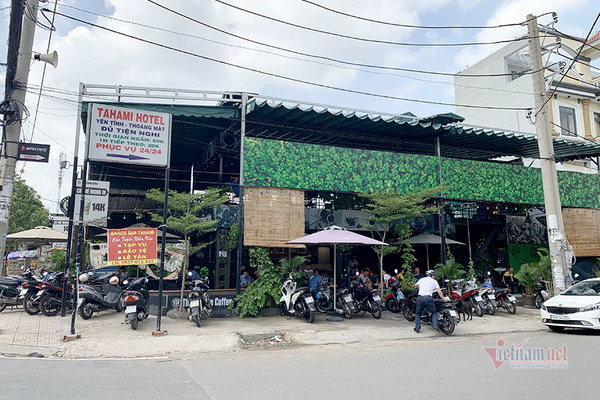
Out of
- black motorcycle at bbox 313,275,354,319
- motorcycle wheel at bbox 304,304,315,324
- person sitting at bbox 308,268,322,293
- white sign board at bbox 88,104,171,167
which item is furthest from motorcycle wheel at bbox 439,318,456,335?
white sign board at bbox 88,104,171,167

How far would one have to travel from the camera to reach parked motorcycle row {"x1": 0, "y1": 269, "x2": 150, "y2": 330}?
1073 cm

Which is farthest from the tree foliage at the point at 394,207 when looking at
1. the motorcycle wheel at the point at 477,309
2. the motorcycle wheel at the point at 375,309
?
the motorcycle wheel at the point at 477,309

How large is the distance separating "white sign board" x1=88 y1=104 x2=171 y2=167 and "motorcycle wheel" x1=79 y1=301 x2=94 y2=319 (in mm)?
3901

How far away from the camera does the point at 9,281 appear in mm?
13180

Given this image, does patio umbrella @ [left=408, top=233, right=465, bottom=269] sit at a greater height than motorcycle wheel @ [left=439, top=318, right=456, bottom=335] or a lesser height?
greater

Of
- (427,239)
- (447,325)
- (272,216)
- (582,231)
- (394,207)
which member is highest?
(394,207)

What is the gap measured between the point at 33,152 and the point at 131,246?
3.27m

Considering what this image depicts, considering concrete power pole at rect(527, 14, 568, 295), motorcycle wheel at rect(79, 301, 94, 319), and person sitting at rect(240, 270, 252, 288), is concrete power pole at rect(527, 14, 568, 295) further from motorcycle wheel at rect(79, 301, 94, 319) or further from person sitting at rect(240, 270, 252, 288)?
motorcycle wheel at rect(79, 301, 94, 319)

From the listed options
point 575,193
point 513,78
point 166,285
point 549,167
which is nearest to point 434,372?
point 549,167

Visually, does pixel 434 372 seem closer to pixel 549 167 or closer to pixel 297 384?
pixel 297 384

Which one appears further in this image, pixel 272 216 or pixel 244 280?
pixel 244 280

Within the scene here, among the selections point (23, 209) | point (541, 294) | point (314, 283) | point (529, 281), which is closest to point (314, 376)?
point (314, 283)

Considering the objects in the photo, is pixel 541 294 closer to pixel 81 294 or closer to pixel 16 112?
pixel 81 294

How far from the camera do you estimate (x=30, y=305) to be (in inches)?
468
